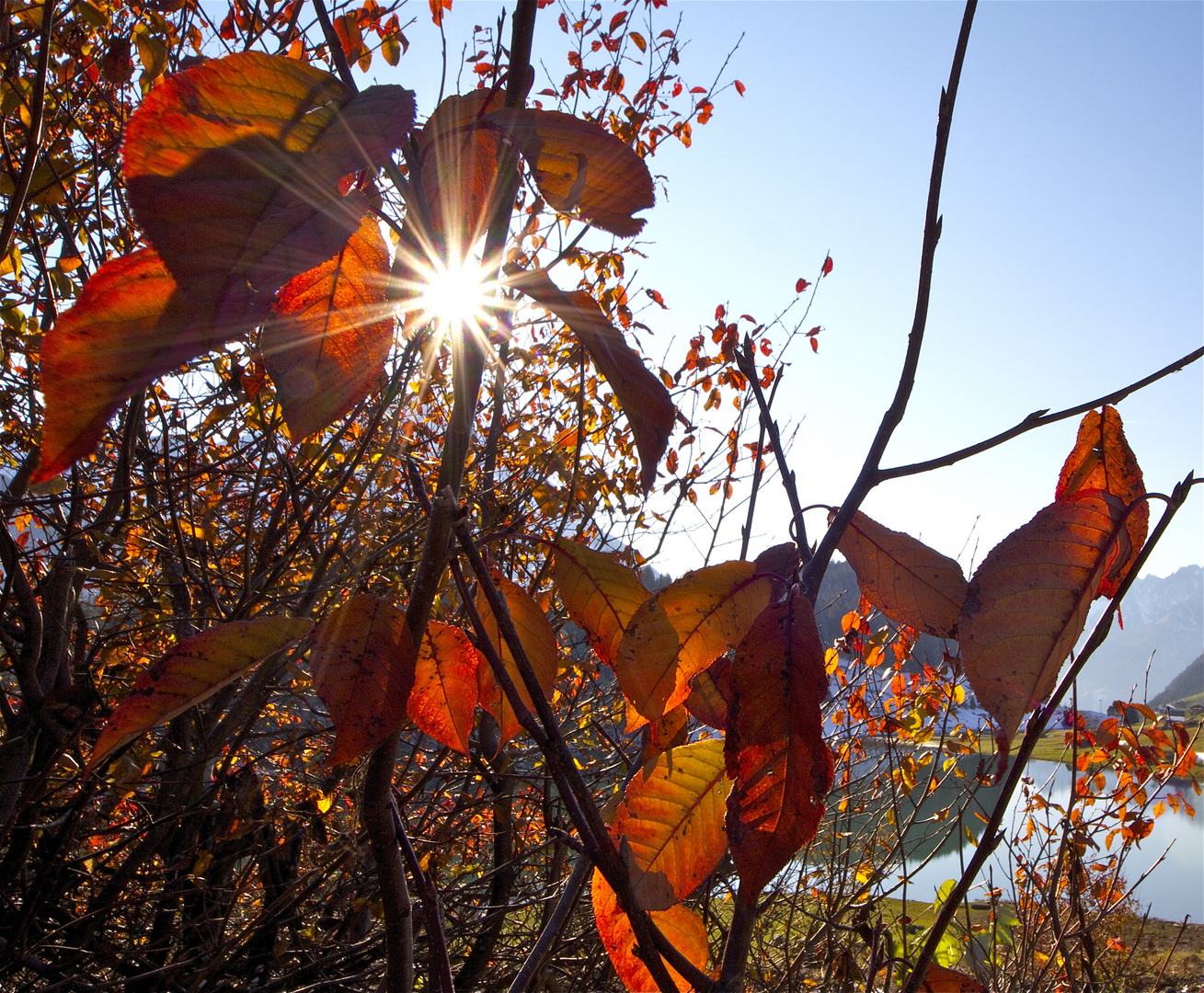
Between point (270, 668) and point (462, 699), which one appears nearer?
point (462, 699)

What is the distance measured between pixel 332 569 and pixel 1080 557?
130 inches

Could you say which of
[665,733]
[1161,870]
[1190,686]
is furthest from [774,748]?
[1190,686]

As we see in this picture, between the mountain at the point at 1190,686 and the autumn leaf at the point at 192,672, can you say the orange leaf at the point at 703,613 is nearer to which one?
the autumn leaf at the point at 192,672

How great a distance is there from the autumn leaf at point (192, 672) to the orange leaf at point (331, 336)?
162 mm

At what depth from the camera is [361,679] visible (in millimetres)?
479

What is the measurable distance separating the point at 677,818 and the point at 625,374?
37cm

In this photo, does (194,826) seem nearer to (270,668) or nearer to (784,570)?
(270,668)

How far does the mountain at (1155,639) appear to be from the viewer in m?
146

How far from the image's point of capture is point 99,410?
0.92 feet

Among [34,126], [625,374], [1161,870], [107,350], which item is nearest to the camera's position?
[107,350]

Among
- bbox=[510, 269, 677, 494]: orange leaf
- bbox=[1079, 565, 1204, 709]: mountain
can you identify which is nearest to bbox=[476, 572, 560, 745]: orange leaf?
bbox=[510, 269, 677, 494]: orange leaf

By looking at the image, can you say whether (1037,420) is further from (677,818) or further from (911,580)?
(677,818)

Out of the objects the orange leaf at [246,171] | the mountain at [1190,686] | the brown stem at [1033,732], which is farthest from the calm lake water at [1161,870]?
the mountain at [1190,686]

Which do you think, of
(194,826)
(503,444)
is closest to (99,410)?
(194,826)
